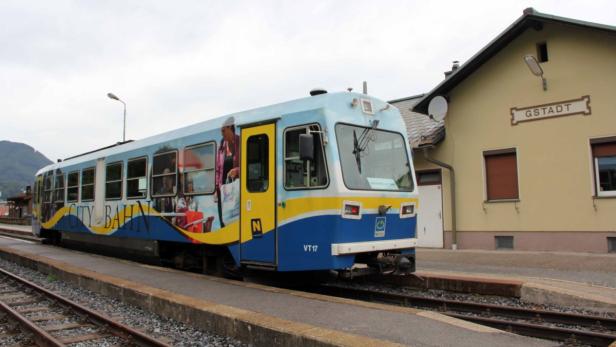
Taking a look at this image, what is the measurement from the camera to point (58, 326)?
22.7 ft

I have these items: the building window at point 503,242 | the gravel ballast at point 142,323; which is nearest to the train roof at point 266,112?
the gravel ballast at point 142,323

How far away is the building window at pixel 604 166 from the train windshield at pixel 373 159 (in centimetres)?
622

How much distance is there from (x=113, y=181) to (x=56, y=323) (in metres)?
5.67

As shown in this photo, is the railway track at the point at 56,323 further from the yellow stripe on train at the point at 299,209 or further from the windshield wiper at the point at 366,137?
the windshield wiper at the point at 366,137

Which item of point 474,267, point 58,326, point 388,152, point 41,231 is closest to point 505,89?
point 474,267

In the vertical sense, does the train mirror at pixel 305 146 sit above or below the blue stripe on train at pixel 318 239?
above

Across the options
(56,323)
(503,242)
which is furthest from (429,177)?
(56,323)

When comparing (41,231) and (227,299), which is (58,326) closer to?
(227,299)

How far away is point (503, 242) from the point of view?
13.3 meters

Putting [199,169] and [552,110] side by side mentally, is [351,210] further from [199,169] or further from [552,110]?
[552,110]

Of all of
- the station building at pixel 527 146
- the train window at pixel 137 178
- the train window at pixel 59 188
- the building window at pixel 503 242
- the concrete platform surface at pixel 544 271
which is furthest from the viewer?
the train window at pixel 59 188

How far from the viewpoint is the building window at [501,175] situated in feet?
43.5

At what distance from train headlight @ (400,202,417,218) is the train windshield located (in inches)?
9.7

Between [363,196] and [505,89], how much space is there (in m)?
8.14
